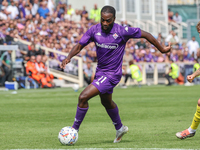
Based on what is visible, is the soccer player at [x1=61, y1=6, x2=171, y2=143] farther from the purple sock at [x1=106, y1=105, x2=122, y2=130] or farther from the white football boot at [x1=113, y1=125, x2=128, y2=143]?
the purple sock at [x1=106, y1=105, x2=122, y2=130]

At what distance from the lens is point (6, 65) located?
21.8 meters

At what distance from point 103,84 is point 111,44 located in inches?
25.4

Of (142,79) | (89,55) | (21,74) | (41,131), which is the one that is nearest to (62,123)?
(41,131)

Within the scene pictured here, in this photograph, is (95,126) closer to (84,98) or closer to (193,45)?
(84,98)

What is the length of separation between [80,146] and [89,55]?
769 inches

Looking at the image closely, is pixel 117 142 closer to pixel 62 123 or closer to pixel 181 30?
pixel 62 123

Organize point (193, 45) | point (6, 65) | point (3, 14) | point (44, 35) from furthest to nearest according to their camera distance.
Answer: point (193, 45)
point (44, 35)
point (3, 14)
point (6, 65)

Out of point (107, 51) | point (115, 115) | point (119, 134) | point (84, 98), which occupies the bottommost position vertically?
point (119, 134)

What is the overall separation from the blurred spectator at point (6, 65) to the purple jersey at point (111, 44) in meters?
15.8

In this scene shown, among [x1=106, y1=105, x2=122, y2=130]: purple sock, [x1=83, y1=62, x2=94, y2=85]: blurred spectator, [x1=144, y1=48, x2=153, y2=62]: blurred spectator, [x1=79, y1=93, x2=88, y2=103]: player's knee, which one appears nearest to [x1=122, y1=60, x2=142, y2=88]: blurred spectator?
[x1=83, y1=62, x2=94, y2=85]: blurred spectator

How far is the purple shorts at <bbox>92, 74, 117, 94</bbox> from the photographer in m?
6.41

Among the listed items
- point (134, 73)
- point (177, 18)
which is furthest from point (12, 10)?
point (177, 18)

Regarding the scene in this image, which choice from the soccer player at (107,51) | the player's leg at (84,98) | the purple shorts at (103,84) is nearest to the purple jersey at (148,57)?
the soccer player at (107,51)

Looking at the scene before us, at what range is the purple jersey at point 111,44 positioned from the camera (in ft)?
21.4
